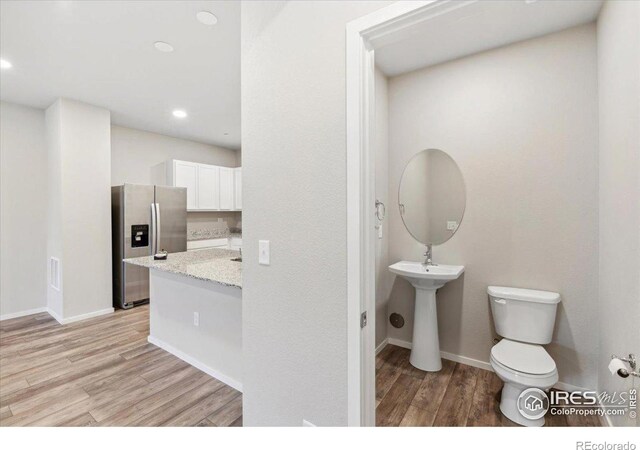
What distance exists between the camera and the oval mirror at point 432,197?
2713mm

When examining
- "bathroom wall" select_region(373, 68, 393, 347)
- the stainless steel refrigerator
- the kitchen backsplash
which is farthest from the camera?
the kitchen backsplash

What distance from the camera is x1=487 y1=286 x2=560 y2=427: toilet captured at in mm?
1822

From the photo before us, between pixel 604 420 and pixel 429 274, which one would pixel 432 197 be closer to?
pixel 429 274

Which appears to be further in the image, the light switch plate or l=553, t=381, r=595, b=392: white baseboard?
l=553, t=381, r=595, b=392: white baseboard

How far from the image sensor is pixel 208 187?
5453mm

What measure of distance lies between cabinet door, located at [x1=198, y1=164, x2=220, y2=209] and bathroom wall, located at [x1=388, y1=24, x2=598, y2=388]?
3712mm

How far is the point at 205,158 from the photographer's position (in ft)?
19.3

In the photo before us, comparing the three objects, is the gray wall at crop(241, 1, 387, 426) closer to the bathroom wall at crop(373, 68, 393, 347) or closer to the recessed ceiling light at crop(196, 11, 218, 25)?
the recessed ceiling light at crop(196, 11, 218, 25)

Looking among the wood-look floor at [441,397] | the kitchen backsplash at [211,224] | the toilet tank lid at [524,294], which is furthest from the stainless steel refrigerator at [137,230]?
the toilet tank lid at [524,294]

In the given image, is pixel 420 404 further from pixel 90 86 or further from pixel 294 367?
pixel 90 86

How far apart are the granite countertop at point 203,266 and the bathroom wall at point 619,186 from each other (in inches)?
80.2

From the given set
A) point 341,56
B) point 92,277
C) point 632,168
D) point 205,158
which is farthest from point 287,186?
point 205,158

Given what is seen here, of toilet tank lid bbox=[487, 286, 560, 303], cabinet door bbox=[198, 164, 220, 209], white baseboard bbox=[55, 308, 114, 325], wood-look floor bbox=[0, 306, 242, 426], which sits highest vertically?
cabinet door bbox=[198, 164, 220, 209]

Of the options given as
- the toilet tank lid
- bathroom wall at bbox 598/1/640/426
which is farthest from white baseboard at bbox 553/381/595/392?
the toilet tank lid
